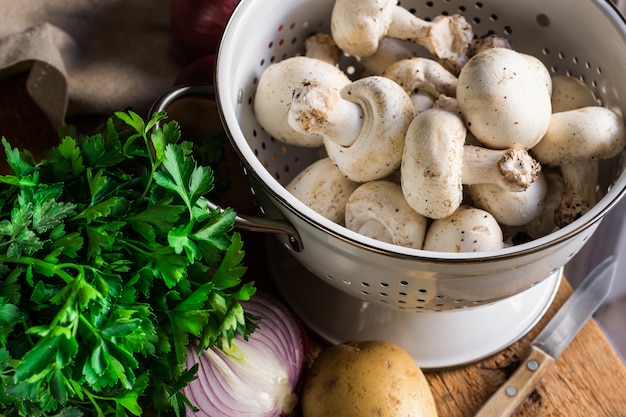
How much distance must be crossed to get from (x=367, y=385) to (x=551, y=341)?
0.85 feet

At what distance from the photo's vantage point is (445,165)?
0.71 meters

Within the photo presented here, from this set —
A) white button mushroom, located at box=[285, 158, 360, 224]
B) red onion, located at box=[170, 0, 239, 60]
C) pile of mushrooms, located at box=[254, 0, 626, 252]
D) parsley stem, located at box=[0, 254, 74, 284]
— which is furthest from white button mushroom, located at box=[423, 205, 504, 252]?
red onion, located at box=[170, 0, 239, 60]

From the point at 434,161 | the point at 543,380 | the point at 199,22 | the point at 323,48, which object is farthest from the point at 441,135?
the point at 199,22

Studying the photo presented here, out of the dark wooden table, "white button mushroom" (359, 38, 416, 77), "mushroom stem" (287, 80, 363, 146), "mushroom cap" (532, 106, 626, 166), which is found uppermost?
"mushroom cap" (532, 106, 626, 166)

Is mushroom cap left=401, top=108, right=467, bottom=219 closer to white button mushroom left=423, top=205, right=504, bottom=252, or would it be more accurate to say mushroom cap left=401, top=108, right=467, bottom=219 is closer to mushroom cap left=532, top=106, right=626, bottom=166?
white button mushroom left=423, top=205, right=504, bottom=252

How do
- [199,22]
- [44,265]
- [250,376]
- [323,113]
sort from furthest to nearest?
[199,22], [250,376], [323,113], [44,265]

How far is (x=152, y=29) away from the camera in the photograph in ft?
3.91

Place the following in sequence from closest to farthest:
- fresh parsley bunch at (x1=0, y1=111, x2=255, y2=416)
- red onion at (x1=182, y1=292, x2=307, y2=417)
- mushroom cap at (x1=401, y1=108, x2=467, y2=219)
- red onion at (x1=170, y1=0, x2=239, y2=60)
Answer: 1. fresh parsley bunch at (x1=0, y1=111, x2=255, y2=416)
2. mushroom cap at (x1=401, y1=108, x2=467, y2=219)
3. red onion at (x1=182, y1=292, x2=307, y2=417)
4. red onion at (x1=170, y1=0, x2=239, y2=60)

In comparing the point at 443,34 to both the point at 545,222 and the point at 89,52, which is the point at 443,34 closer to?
the point at 545,222

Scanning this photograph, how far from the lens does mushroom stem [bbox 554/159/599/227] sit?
785 mm

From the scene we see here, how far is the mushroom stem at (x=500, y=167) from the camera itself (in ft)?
2.38

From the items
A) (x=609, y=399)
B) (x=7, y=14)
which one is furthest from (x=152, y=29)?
(x=609, y=399)

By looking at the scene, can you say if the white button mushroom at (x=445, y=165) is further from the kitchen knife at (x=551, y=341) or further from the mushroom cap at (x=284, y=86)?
the kitchen knife at (x=551, y=341)

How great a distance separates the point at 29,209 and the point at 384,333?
0.46m
